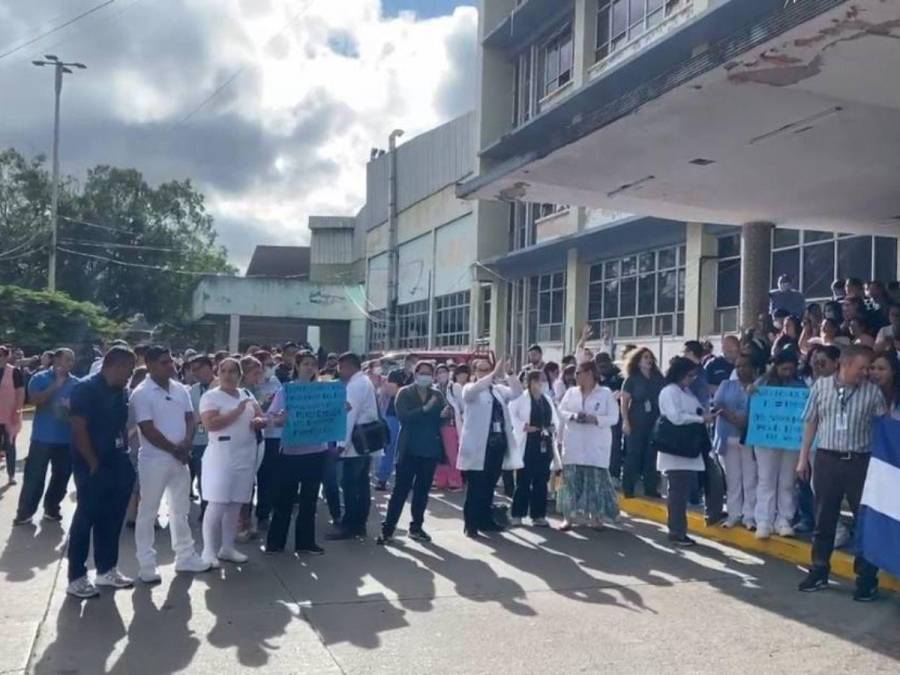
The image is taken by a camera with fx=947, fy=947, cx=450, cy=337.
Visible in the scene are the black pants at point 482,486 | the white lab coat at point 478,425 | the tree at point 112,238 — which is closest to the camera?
the white lab coat at point 478,425

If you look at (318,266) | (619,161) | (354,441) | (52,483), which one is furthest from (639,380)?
(318,266)

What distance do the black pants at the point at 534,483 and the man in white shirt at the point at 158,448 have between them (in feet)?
13.7

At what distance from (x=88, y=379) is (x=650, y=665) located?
463 cm

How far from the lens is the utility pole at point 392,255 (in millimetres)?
43500

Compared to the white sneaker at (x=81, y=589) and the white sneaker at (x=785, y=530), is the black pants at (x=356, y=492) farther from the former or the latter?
the white sneaker at (x=785, y=530)

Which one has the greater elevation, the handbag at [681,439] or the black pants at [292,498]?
the handbag at [681,439]

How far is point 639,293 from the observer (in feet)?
78.7

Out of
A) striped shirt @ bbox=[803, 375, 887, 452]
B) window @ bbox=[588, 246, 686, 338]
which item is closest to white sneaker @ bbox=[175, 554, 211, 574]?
striped shirt @ bbox=[803, 375, 887, 452]

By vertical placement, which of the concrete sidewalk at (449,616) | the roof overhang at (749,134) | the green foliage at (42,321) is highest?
the roof overhang at (749,134)

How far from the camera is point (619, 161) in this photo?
38.7 ft

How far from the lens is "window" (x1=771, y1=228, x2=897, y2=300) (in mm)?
16266

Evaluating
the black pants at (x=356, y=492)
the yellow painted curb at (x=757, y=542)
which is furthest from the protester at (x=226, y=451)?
the yellow painted curb at (x=757, y=542)

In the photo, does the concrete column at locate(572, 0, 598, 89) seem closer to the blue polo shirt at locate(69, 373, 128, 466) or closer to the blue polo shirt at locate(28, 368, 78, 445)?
the blue polo shirt at locate(28, 368, 78, 445)

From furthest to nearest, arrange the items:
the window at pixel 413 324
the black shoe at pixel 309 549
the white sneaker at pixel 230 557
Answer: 1. the window at pixel 413 324
2. the black shoe at pixel 309 549
3. the white sneaker at pixel 230 557
